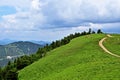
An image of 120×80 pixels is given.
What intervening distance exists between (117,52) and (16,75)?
34.0 m

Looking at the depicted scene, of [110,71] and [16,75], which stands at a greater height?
[110,71]

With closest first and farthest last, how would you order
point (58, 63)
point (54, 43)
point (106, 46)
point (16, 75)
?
point (58, 63) < point (16, 75) < point (106, 46) < point (54, 43)

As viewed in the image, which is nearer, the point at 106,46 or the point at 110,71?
the point at 110,71

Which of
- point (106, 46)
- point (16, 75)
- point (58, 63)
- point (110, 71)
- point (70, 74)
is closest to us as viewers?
point (110, 71)

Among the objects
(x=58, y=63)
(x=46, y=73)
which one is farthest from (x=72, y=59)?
(x=46, y=73)

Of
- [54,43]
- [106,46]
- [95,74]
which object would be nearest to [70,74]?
[95,74]

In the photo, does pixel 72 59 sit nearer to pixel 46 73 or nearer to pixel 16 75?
pixel 46 73

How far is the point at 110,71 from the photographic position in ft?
202

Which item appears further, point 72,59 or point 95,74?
point 72,59

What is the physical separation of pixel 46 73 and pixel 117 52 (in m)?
27.4

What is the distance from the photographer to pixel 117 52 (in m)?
102

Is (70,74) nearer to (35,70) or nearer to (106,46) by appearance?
(35,70)

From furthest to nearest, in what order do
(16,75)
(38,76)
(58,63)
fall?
(16,75) → (58,63) → (38,76)

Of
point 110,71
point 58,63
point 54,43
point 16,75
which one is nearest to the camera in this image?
point 110,71
